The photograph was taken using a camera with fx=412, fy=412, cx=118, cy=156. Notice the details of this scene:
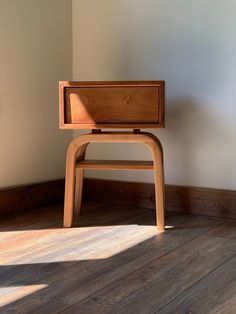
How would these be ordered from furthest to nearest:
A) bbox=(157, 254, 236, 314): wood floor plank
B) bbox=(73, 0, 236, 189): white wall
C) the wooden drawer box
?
1. bbox=(73, 0, 236, 189): white wall
2. the wooden drawer box
3. bbox=(157, 254, 236, 314): wood floor plank

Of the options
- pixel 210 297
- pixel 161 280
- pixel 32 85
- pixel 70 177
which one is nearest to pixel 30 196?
pixel 70 177

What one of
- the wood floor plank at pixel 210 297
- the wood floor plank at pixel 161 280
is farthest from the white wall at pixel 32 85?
the wood floor plank at pixel 210 297

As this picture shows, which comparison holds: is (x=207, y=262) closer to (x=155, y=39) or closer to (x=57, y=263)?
(x=57, y=263)

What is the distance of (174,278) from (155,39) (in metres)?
1.17

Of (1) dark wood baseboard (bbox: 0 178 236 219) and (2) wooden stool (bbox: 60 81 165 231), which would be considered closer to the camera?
(2) wooden stool (bbox: 60 81 165 231)

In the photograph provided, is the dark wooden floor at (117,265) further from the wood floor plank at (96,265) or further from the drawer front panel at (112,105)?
the drawer front panel at (112,105)

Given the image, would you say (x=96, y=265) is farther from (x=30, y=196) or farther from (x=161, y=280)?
(x=30, y=196)


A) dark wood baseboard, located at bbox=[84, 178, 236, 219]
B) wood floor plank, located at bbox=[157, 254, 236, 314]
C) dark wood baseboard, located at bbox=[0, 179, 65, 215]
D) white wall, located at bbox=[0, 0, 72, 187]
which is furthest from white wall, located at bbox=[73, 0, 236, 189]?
wood floor plank, located at bbox=[157, 254, 236, 314]

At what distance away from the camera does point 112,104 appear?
5.12 ft

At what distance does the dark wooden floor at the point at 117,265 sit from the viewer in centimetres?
97

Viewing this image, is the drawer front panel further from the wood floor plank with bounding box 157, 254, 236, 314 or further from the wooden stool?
the wood floor plank with bounding box 157, 254, 236, 314

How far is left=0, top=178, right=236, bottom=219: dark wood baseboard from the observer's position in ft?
5.86

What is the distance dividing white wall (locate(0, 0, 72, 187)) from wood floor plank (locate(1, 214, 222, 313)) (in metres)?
0.60

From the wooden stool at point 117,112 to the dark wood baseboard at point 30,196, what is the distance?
0.36 meters
